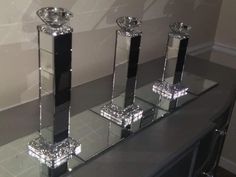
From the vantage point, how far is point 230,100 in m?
1.03

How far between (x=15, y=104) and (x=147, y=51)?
59 cm

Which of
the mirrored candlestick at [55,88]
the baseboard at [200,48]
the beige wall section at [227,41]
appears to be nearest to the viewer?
the mirrored candlestick at [55,88]

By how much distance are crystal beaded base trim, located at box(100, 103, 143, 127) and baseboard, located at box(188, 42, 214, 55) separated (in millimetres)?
728

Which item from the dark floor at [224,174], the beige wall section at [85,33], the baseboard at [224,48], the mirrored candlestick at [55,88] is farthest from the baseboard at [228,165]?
the mirrored candlestick at [55,88]

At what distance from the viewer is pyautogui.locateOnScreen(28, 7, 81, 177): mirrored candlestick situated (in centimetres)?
65

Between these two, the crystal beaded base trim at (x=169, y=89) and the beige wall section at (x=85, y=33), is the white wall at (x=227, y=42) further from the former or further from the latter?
the crystal beaded base trim at (x=169, y=89)

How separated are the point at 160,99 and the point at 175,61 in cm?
15

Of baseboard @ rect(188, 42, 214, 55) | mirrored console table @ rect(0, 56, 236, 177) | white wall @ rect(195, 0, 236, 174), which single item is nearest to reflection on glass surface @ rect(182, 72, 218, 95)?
mirrored console table @ rect(0, 56, 236, 177)

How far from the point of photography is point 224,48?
5.58 feet

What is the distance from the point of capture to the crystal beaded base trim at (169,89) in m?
1.00

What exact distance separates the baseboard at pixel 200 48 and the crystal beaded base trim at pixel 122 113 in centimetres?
73

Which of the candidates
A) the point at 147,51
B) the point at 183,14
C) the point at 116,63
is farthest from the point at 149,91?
the point at 183,14

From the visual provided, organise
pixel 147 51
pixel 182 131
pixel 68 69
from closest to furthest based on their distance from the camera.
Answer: pixel 68 69
pixel 182 131
pixel 147 51

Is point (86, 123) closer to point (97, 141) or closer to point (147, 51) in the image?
point (97, 141)
